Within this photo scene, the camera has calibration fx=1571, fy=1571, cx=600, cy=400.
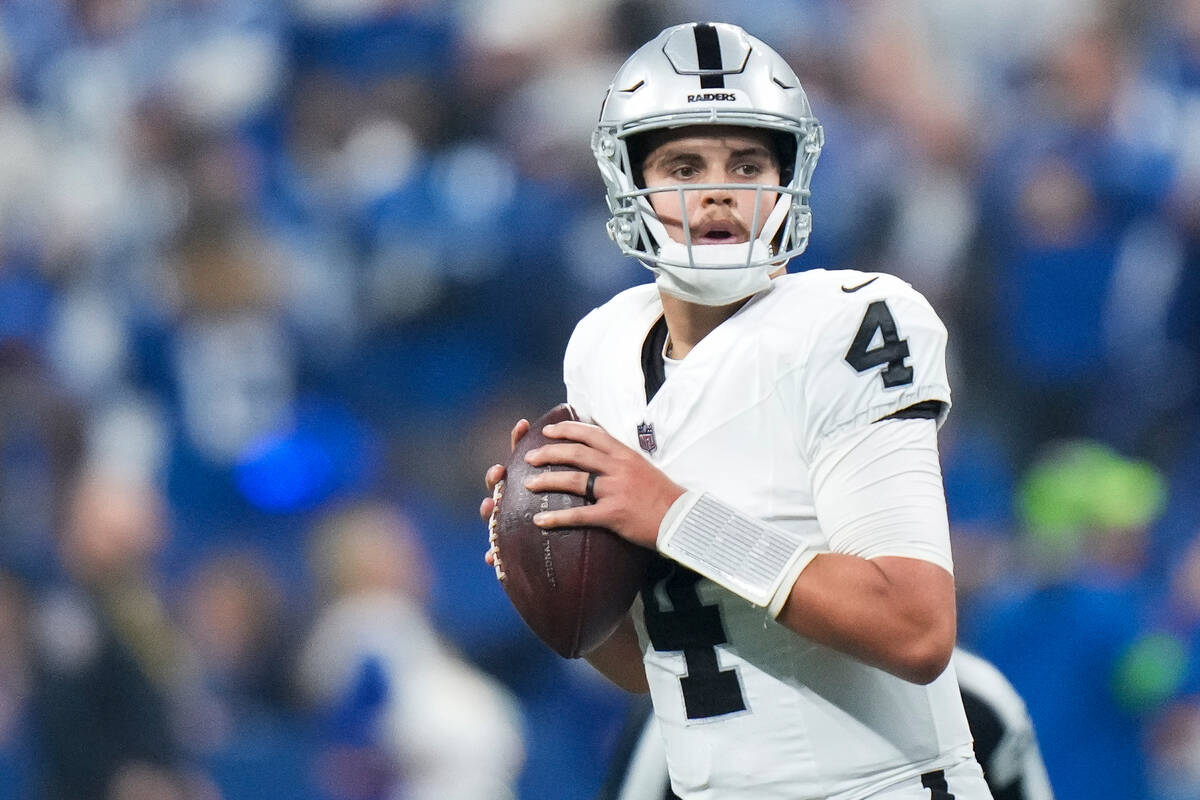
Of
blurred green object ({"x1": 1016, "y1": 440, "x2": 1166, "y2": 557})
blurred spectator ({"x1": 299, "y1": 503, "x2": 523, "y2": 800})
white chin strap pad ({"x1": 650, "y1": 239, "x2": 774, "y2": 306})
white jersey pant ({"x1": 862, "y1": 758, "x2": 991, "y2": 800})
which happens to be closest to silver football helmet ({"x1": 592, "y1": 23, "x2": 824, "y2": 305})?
white chin strap pad ({"x1": 650, "y1": 239, "x2": 774, "y2": 306})

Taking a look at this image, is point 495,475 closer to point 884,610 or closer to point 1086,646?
point 884,610

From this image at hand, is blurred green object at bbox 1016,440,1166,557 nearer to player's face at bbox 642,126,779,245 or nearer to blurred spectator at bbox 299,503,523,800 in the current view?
blurred spectator at bbox 299,503,523,800

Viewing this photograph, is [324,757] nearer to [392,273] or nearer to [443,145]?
[392,273]

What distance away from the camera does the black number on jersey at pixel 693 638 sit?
154cm

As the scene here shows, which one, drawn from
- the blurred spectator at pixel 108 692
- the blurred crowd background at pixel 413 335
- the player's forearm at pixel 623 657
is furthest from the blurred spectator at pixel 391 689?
the player's forearm at pixel 623 657

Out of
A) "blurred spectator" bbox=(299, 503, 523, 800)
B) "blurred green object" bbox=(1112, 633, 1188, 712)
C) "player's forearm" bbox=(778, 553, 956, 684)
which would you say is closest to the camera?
"player's forearm" bbox=(778, 553, 956, 684)

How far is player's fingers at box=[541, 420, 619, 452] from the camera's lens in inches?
59.9

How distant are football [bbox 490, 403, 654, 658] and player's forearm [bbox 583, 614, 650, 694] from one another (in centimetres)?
18

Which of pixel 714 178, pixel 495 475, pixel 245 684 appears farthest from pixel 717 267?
pixel 245 684

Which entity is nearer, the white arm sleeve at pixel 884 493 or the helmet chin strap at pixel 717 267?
the white arm sleeve at pixel 884 493

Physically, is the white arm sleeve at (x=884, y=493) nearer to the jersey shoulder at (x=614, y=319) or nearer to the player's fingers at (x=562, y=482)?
the player's fingers at (x=562, y=482)

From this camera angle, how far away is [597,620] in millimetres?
1535

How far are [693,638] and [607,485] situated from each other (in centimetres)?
19

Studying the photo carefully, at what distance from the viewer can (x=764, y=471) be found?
153 centimetres
